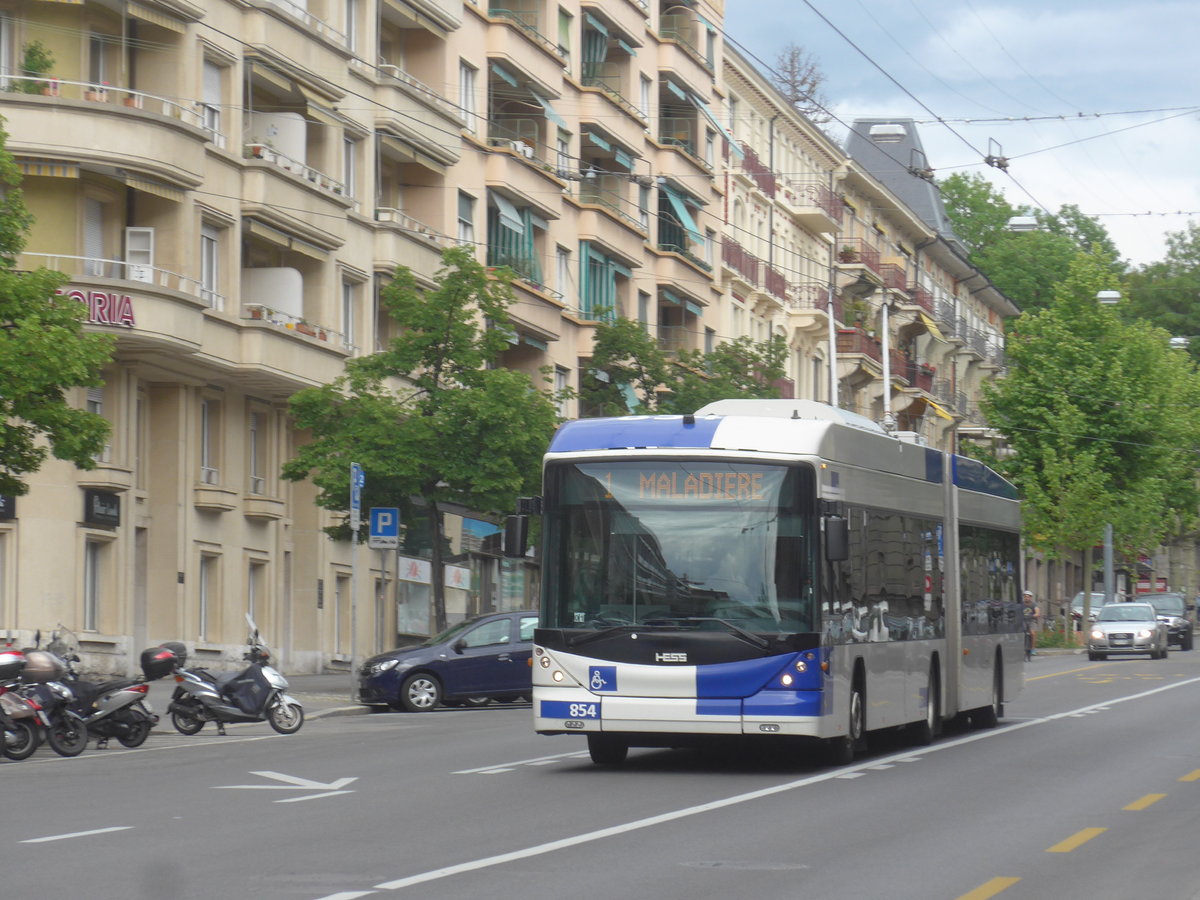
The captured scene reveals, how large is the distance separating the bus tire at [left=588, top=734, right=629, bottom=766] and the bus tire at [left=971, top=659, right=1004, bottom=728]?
7399 mm

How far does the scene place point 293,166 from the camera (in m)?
41.3

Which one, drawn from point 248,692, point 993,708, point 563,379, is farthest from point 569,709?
point 563,379

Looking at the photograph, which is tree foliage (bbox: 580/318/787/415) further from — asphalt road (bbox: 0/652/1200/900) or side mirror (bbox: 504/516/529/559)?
side mirror (bbox: 504/516/529/559)

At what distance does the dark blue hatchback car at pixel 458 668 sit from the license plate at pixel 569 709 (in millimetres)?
12722

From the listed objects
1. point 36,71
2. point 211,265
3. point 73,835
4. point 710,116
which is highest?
point 710,116

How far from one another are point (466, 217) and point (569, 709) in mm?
33447

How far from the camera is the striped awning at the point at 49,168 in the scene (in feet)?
112

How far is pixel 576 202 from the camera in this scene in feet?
192

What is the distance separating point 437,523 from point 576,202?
75.5 feet

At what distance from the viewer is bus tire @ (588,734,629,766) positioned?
65.0 feet

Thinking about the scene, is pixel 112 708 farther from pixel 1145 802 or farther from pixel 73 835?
pixel 1145 802

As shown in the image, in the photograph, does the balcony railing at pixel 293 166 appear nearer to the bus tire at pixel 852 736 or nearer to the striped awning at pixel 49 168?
the striped awning at pixel 49 168

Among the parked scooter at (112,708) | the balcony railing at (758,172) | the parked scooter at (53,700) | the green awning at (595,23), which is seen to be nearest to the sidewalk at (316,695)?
the parked scooter at (112,708)

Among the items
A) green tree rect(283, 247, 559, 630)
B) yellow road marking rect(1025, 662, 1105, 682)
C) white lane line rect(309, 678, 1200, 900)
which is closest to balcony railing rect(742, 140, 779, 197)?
yellow road marking rect(1025, 662, 1105, 682)
